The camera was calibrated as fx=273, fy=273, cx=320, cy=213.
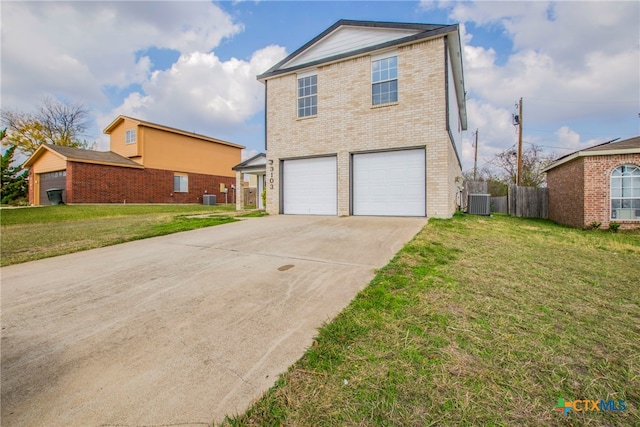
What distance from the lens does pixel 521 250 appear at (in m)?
5.56

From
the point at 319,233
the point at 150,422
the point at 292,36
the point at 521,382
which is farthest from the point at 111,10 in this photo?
the point at 521,382

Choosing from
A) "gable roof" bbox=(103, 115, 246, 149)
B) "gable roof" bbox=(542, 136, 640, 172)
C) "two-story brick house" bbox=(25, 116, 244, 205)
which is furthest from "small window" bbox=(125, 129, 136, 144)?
"gable roof" bbox=(542, 136, 640, 172)

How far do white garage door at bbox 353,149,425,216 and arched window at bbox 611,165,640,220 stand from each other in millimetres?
7657

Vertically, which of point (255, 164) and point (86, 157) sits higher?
point (86, 157)

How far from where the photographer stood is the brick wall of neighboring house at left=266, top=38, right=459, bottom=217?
905 cm

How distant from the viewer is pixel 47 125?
3059 cm

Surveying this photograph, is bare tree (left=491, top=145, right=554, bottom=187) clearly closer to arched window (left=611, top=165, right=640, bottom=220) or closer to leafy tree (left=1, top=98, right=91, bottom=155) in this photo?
arched window (left=611, top=165, right=640, bottom=220)

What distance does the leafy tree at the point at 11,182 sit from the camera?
25453mm

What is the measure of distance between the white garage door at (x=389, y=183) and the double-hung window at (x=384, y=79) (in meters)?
1.98

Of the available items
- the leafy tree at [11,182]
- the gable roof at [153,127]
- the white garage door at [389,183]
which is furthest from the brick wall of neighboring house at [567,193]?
the leafy tree at [11,182]

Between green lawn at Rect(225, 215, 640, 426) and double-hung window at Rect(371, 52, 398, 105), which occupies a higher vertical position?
double-hung window at Rect(371, 52, 398, 105)

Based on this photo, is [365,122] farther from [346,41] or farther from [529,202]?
[529,202]

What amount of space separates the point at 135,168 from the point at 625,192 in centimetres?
2836

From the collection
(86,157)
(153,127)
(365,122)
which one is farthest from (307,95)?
(86,157)
